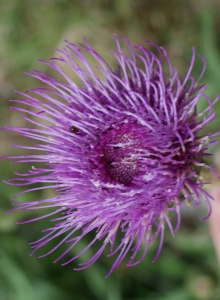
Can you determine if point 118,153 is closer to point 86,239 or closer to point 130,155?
point 130,155

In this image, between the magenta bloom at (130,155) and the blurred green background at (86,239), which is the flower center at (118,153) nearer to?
the magenta bloom at (130,155)

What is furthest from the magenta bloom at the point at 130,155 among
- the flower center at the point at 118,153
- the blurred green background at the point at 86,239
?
the blurred green background at the point at 86,239

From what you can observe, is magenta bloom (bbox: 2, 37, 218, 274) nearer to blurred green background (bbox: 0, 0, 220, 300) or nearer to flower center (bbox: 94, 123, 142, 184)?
flower center (bbox: 94, 123, 142, 184)

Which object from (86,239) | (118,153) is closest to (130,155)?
(118,153)

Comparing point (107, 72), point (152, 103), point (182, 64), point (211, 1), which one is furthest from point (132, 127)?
point (211, 1)

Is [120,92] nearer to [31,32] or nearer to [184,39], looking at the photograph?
[184,39]
